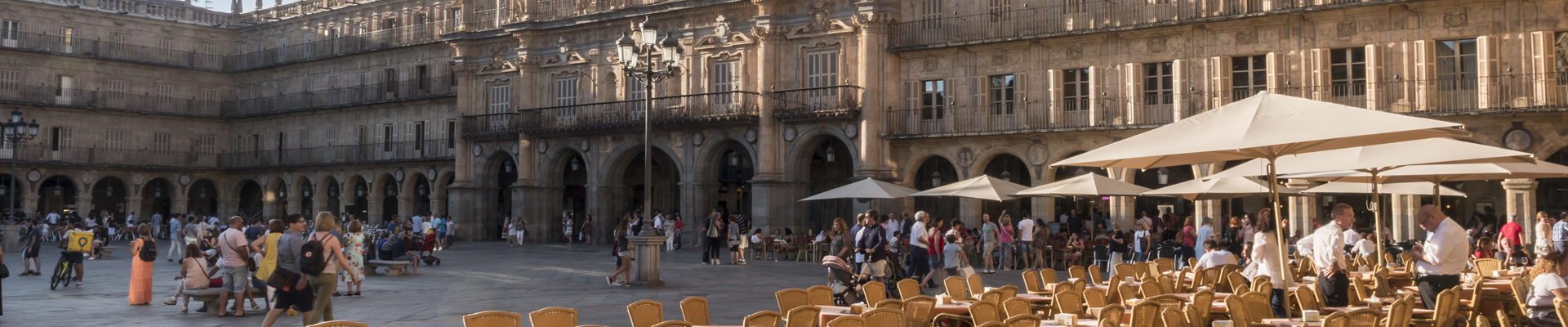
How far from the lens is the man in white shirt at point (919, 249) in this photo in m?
16.9

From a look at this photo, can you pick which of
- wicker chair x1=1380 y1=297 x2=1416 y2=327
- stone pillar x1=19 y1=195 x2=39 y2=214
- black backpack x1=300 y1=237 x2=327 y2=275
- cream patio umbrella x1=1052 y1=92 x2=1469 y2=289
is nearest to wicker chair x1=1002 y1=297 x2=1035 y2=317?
cream patio umbrella x1=1052 y1=92 x2=1469 y2=289

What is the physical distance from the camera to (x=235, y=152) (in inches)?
2039

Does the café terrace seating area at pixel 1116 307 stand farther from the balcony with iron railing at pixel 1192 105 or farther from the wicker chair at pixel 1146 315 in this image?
the balcony with iron railing at pixel 1192 105

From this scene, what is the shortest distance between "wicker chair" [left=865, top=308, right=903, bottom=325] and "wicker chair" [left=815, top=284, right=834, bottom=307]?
68.1 inches

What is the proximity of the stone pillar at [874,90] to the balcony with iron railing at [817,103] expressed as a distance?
1.00ft

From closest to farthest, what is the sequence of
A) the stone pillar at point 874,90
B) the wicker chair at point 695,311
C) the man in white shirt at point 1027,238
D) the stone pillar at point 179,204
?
the wicker chair at point 695,311
the man in white shirt at point 1027,238
the stone pillar at point 874,90
the stone pillar at point 179,204

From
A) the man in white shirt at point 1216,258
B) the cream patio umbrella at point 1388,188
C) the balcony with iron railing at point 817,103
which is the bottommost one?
the man in white shirt at point 1216,258

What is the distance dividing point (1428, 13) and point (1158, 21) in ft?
16.9

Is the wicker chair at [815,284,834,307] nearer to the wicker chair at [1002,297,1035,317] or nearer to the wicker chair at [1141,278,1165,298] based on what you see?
the wicker chair at [1002,297,1035,317]

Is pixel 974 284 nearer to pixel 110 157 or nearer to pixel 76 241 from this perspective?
pixel 76 241

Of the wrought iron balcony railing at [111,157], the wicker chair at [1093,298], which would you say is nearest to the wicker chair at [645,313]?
the wicker chair at [1093,298]

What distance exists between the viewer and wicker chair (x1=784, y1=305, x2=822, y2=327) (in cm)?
864

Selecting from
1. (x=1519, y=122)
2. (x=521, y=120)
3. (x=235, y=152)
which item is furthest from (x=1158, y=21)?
(x=235, y=152)

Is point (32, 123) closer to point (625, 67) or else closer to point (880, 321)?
point (625, 67)
